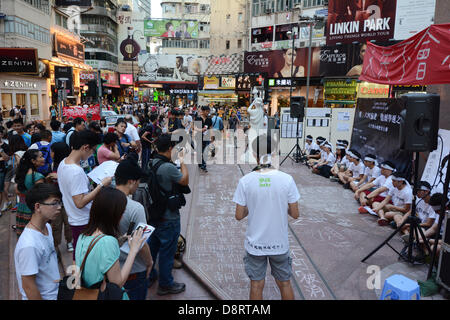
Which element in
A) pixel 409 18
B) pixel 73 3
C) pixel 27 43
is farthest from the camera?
pixel 73 3

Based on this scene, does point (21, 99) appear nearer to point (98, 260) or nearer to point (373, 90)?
point (373, 90)

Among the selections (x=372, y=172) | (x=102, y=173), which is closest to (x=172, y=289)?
(x=102, y=173)

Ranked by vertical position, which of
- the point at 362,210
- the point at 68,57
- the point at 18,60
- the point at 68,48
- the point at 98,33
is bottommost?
the point at 362,210

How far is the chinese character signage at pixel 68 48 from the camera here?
3030 centimetres

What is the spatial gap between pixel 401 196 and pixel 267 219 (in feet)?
13.5

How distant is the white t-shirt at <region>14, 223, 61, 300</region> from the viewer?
216 cm

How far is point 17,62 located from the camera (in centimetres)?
2233

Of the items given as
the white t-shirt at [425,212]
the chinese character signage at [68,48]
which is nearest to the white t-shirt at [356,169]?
the white t-shirt at [425,212]

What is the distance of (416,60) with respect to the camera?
5.45 metres

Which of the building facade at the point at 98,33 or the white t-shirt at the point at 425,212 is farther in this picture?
the building facade at the point at 98,33

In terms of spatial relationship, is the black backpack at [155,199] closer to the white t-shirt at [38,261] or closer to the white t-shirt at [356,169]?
the white t-shirt at [38,261]

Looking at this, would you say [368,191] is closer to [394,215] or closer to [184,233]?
[394,215]

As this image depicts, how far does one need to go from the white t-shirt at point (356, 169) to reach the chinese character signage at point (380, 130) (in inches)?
29.6

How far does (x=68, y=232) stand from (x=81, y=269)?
11.1 ft
